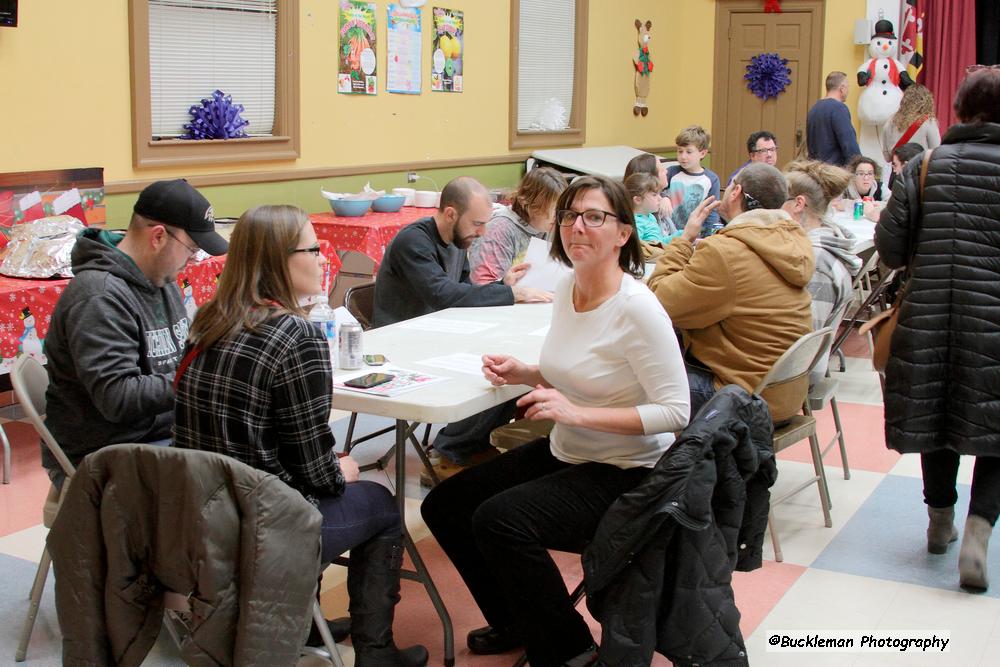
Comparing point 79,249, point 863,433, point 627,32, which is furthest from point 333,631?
point 627,32

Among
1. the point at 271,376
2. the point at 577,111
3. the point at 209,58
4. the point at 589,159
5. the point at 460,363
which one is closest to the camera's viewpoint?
the point at 271,376

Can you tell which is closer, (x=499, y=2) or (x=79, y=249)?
(x=79, y=249)

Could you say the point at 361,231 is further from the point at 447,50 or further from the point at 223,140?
the point at 447,50

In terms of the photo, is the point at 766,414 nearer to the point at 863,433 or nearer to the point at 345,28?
the point at 863,433

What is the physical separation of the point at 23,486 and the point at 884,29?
8.55 meters

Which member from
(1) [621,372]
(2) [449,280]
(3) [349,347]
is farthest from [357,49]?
(1) [621,372]

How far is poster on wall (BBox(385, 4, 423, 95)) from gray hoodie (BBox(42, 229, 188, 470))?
15.0ft

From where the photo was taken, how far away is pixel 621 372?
2.48m

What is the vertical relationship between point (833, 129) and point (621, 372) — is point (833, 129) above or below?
above

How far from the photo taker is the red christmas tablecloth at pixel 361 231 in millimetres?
6055

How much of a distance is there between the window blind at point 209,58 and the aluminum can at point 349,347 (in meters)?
3.29

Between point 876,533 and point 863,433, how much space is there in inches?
48.4

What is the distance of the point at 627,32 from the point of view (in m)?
10.0

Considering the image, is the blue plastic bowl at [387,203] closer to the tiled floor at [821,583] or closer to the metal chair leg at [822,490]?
the tiled floor at [821,583]
